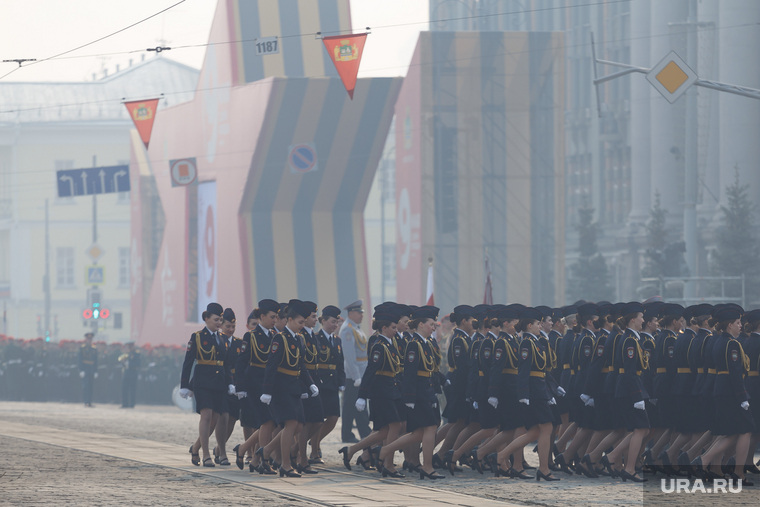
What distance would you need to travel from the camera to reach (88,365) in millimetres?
34156

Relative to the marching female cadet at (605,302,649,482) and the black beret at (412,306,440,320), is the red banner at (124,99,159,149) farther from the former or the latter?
the marching female cadet at (605,302,649,482)

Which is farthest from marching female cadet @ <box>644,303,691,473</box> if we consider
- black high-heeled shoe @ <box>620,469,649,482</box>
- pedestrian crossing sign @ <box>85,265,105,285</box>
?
pedestrian crossing sign @ <box>85,265,105,285</box>

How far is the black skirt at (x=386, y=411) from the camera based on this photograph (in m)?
15.3

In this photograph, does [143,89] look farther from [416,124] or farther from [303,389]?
[303,389]

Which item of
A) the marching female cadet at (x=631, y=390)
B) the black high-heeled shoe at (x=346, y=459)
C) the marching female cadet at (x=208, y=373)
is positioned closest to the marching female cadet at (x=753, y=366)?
the marching female cadet at (x=631, y=390)

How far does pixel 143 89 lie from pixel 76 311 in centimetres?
1432

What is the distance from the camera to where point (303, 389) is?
15.4 m

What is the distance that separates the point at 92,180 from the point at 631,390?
29.1m

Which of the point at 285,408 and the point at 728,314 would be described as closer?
the point at 728,314

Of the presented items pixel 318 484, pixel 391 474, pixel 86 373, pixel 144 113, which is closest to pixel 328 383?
pixel 391 474

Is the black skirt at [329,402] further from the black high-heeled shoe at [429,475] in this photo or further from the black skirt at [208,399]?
the black high-heeled shoe at [429,475]

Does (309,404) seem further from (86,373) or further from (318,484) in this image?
(86,373)

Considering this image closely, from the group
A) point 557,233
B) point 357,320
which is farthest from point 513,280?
point 357,320

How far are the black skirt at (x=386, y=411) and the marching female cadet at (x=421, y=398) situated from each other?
0.51 feet
